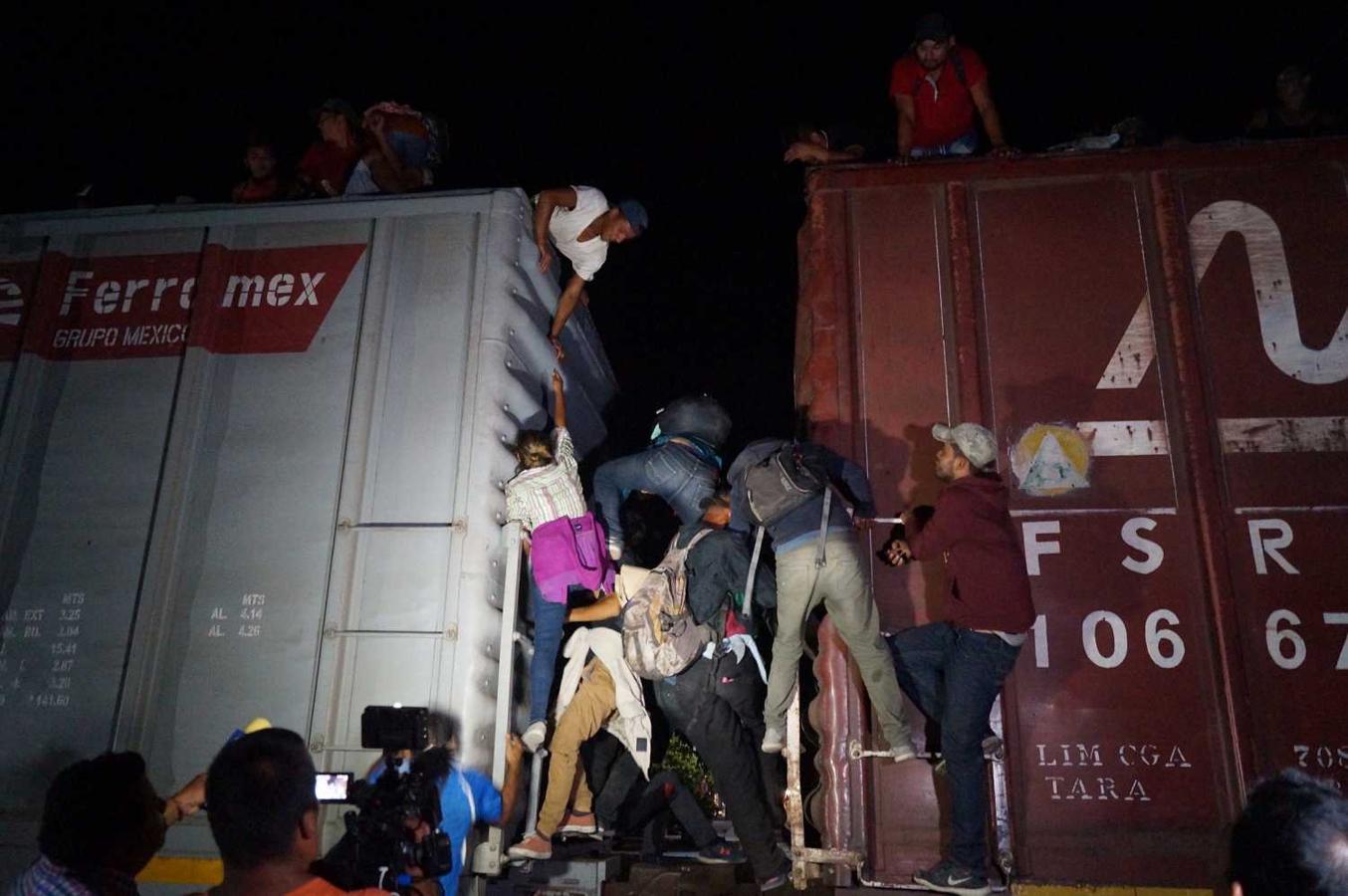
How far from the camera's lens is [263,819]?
1.87 meters

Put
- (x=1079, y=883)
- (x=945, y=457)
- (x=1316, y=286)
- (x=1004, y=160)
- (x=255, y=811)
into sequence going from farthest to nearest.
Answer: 1. (x=1004, y=160)
2. (x=1316, y=286)
3. (x=945, y=457)
4. (x=1079, y=883)
5. (x=255, y=811)

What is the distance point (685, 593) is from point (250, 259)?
2908 mm

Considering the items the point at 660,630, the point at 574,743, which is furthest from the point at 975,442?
the point at 574,743

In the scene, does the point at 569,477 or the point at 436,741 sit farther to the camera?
the point at 569,477

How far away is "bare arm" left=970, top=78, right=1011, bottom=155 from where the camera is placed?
15.9 ft

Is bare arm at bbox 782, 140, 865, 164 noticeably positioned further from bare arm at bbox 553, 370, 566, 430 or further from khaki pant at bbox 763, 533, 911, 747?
khaki pant at bbox 763, 533, 911, 747

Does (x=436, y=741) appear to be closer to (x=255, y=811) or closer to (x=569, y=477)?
(x=569, y=477)

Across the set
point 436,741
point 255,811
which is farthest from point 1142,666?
point 255,811

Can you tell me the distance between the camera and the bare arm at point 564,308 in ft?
16.3

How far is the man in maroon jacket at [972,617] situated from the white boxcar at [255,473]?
6.26 ft

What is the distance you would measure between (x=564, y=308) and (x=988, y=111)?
2679mm

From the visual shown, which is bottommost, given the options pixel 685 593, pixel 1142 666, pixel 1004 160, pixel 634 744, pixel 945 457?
pixel 634 744

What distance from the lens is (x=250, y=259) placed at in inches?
183

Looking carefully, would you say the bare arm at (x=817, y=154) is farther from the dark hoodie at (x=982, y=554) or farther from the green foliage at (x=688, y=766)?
the green foliage at (x=688, y=766)
